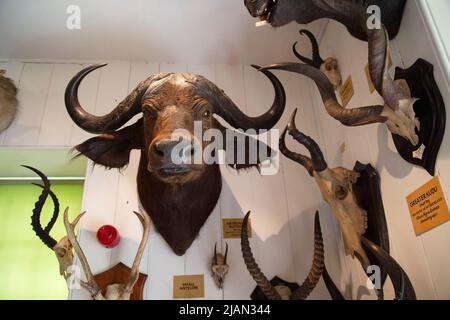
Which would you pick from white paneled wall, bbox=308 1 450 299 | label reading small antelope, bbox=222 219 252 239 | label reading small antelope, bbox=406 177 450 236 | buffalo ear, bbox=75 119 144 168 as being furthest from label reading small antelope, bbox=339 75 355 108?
buffalo ear, bbox=75 119 144 168

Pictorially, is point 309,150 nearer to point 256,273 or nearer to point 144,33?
point 256,273

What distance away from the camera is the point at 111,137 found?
1.70 meters

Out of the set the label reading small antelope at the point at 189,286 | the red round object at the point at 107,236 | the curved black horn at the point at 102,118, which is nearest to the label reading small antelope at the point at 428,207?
the label reading small antelope at the point at 189,286

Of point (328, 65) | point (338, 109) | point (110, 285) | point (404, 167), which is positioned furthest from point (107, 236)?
→ point (328, 65)

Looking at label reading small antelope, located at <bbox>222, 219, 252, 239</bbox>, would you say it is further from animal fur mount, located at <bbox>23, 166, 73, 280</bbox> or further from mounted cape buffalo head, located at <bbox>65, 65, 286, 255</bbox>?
animal fur mount, located at <bbox>23, 166, 73, 280</bbox>

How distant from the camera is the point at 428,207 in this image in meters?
1.15

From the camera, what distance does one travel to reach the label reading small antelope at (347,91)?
1.78m

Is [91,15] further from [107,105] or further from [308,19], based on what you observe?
Result: [308,19]

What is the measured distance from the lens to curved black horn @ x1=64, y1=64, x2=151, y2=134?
5.15 feet

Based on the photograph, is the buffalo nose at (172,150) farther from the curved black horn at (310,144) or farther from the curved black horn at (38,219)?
the curved black horn at (38,219)

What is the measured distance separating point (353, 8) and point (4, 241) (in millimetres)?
2517

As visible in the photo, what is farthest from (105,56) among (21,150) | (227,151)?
(227,151)

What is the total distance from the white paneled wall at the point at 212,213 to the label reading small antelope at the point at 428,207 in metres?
0.68

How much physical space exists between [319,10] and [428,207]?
0.81m
